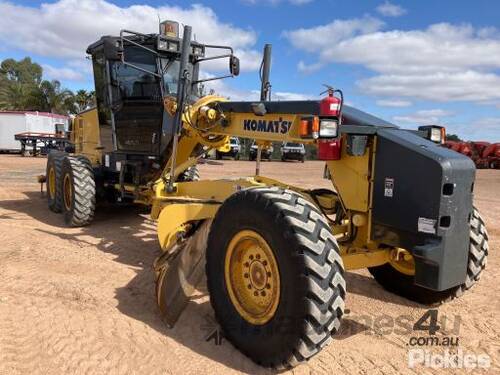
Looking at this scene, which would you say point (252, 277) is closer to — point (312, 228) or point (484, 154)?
point (312, 228)

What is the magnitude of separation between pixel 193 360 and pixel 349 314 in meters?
1.60

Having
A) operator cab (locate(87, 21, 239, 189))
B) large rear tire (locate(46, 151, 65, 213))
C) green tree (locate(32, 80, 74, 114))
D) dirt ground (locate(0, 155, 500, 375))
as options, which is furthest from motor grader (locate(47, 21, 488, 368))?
green tree (locate(32, 80, 74, 114))

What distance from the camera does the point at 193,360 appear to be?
11.2 feet

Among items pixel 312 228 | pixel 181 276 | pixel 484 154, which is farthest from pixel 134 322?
pixel 484 154

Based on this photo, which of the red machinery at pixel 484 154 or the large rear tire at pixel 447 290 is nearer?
the large rear tire at pixel 447 290

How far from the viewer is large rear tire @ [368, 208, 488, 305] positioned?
161 inches

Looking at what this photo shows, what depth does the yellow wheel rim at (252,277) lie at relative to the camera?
3.36 metres

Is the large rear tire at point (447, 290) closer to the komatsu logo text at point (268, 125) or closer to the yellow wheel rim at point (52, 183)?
the komatsu logo text at point (268, 125)

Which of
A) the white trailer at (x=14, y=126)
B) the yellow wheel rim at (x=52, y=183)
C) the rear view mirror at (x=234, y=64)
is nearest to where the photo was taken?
the rear view mirror at (x=234, y=64)

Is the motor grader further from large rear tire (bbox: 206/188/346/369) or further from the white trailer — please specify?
the white trailer

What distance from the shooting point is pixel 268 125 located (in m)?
4.57

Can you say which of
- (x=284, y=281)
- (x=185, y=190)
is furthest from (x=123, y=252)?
(x=284, y=281)

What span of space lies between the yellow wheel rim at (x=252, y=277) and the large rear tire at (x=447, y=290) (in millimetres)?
1773

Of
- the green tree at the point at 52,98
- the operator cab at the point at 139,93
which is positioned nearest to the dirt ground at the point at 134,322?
the operator cab at the point at 139,93
